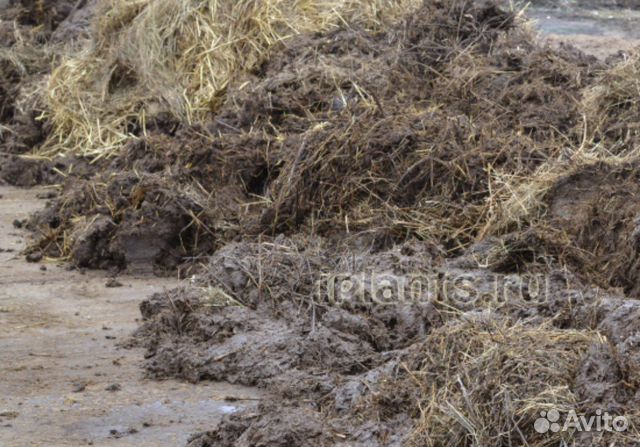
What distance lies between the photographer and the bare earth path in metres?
4.61

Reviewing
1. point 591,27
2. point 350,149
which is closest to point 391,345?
point 350,149

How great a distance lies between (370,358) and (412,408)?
72 centimetres

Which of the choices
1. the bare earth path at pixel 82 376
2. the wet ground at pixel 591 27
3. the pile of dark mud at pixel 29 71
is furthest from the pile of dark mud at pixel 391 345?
the wet ground at pixel 591 27

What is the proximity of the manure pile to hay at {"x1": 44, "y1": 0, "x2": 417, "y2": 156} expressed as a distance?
0.02 metres

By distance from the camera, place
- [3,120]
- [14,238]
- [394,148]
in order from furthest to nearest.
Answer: [3,120] < [14,238] < [394,148]

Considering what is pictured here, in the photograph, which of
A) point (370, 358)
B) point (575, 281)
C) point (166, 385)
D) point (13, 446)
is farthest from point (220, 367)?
point (575, 281)

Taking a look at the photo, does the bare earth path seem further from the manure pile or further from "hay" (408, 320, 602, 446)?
"hay" (408, 320, 602, 446)

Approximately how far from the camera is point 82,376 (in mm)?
5133

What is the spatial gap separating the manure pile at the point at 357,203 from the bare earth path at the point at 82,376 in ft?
0.52

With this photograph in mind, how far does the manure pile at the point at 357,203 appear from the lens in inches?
167

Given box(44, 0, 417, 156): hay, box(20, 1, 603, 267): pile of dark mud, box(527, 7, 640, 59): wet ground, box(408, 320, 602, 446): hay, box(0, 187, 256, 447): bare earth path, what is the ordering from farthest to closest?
box(527, 7, 640, 59): wet ground → box(44, 0, 417, 156): hay → box(20, 1, 603, 267): pile of dark mud → box(0, 187, 256, 447): bare earth path → box(408, 320, 602, 446): hay

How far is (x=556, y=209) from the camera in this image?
6031 mm

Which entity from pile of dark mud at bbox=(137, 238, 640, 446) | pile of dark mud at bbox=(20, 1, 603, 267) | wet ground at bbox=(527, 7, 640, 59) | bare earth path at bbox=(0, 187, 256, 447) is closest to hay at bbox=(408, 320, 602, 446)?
pile of dark mud at bbox=(137, 238, 640, 446)

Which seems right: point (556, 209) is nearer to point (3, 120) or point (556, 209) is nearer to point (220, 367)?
point (220, 367)
